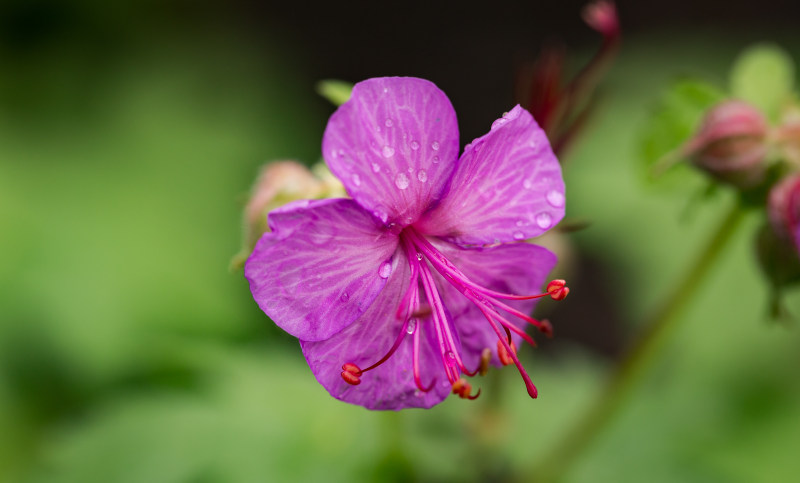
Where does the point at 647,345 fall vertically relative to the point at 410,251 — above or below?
below

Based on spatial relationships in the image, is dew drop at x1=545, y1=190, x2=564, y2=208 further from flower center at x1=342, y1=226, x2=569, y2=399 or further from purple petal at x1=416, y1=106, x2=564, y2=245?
flower center at x1=342, y1=226, x2=569, y2=399

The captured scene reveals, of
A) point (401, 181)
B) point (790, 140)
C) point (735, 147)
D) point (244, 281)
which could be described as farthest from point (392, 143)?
point (244, 281)

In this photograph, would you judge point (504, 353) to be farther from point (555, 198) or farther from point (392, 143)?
point (392, 143)

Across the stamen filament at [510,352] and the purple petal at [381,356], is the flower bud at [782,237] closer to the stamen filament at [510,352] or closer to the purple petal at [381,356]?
the stamen filament at [510,352]

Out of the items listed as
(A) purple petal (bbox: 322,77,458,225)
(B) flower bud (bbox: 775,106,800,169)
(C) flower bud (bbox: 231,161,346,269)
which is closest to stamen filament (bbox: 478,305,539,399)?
(A) purple petal (bbox: 322,77,458,225)

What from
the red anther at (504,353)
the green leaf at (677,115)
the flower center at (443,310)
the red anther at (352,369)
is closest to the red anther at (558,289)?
the flower center at (443,310)

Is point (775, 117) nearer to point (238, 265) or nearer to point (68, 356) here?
point (238, 265)

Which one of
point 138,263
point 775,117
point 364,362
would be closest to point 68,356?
point 138,263

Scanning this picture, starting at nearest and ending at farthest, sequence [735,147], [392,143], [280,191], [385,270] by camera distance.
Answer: [392,143], [385,270], [280,191], [735,147]
